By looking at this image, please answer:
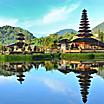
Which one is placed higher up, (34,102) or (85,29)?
(85,29)

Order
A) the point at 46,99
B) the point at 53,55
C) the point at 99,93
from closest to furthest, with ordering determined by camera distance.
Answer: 1. the point at 46,99
2. the point at 99,93
3. the point at 53,55

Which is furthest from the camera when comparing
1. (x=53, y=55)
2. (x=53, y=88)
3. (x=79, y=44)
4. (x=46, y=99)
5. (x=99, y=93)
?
(x=79, y=44)

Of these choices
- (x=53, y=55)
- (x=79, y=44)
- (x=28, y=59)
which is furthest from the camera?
(x=79, y=44)

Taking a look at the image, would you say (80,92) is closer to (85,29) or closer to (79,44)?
(79,44)

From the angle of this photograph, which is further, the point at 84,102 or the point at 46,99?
the point at 46,99

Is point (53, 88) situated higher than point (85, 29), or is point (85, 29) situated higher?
point (85, 29)

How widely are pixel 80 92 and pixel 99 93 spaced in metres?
1.38

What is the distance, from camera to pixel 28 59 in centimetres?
7850

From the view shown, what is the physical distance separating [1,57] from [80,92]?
55901mm

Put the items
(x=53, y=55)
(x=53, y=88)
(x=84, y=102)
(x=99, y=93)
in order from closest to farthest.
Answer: (x=84, y=102), (x=99, y=93), (x=53, y=88), (x=53, y=55)

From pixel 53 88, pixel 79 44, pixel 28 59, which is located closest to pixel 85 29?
pixel 79 44

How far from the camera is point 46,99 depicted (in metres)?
22.6

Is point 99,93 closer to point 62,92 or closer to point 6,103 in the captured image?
point 62,92

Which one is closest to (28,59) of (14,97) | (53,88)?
(53,88)
